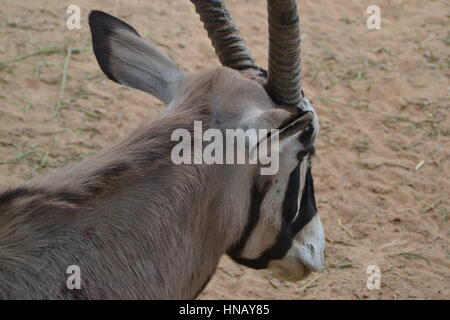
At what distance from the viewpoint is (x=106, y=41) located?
4.36 metres

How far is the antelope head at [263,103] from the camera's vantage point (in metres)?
3.56

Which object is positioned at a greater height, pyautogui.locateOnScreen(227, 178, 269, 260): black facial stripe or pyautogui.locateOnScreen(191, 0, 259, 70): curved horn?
pyautogui.locateOnScreen(191, 0, 259, 70): curved horn

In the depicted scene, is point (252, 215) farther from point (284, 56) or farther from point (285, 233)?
point (284, 56)

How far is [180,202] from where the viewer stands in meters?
3.32

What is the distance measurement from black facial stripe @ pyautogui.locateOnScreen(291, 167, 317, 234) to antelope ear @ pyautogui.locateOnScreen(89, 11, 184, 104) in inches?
36.3

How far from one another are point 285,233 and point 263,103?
2.34 feet

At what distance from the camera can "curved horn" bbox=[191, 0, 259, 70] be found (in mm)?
4113

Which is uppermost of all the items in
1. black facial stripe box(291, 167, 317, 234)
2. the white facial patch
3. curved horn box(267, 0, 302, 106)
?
curved horn box(267, 0, 302, 106)

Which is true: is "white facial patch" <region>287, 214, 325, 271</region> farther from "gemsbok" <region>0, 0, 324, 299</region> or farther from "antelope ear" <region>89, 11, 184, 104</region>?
"antelope ear" <region>89, 11, 184, 104</region>

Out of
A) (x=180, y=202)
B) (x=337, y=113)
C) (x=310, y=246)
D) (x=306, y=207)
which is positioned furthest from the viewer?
(x=337, y=113)

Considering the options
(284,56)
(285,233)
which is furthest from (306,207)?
(284,56)

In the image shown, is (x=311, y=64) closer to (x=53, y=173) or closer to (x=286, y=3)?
(x=286, y=3)

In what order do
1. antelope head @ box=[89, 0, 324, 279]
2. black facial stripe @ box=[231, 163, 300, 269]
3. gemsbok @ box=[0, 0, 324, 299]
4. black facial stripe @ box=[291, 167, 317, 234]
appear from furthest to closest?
black facial stripe @ box=[291, 167, 317, 234] < black facial stripe @ box=[231, 163, 300, 269] < antelope head @ box=[89, 0, 324, 279] < gemsbok @ box=[0, 0, 324, 299]


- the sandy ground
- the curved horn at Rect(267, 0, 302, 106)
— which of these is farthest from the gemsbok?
the sandy ground
